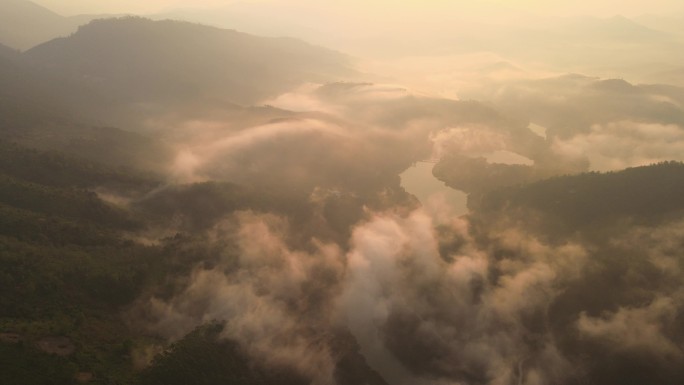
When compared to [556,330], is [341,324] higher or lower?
lower

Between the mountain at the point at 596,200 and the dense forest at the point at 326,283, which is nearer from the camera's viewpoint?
the dense forest at the point at 326,283

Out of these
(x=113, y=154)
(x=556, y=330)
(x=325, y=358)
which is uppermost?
(x=113, y=154)

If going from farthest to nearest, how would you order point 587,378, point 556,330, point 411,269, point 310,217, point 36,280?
1. point 310,217
2. point 411,269
3. point 556,330
4. point 587,378
5. point 36,280

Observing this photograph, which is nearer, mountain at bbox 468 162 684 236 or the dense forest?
the dense forest

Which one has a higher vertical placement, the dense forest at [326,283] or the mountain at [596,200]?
the mountain at [596,200]

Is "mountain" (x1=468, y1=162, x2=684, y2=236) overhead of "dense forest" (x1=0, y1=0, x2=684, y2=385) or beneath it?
overhead

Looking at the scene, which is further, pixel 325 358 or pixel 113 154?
pixel 113 154

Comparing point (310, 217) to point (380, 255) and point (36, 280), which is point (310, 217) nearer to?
point (380, 255)

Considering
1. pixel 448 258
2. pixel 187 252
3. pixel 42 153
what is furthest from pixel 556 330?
pixel 42 153

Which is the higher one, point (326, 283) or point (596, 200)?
point (596, 200)

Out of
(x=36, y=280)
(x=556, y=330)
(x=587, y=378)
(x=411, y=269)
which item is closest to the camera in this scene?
(x=36, y=280)

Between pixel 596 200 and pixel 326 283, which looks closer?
pixel 326 283
